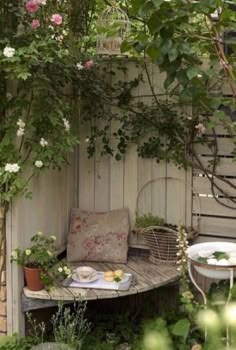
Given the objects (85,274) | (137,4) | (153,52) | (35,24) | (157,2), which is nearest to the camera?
(157,2)

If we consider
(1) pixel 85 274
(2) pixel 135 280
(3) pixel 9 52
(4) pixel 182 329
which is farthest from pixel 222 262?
(3) pixel 9 52

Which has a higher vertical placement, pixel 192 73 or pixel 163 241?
pixel 192 73

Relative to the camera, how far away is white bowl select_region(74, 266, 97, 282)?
3.51m

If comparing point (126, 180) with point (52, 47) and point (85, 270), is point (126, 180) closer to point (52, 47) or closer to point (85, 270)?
point (85, 270)

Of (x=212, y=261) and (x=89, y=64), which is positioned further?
(x=89, y=64)

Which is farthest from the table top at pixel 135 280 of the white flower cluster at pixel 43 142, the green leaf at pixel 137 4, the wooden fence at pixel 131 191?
the green leaf at pixel 137 4

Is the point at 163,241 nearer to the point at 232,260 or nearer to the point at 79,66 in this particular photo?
the point at 232,260

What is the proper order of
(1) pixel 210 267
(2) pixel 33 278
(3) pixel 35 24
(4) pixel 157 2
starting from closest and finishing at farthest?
(4) pixel 157 2 → (1) pixel 210 267 → (3) pixel 35 24 → (2) pixel 33 278

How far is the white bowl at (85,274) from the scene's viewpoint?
351 centimetres

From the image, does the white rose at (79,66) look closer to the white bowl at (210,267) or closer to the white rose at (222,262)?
the white bowl at (210,267)

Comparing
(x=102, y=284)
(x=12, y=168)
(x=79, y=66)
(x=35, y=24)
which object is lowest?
(x=102, y=284)

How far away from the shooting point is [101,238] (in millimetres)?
3891

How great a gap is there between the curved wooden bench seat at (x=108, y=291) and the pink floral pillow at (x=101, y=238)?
11 cm

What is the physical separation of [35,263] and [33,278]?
3.4 inches
